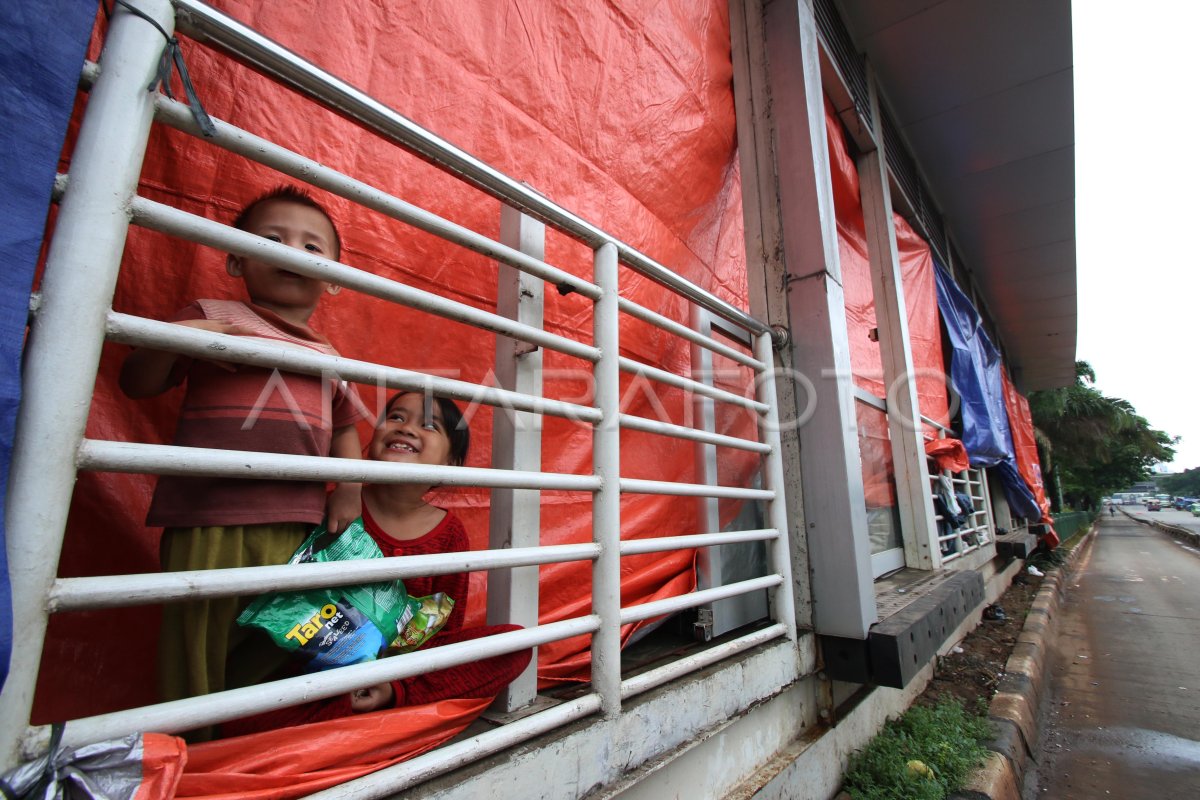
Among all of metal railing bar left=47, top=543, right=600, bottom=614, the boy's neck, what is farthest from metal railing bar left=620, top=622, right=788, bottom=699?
the boy's neck

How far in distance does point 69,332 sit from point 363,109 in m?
0.57

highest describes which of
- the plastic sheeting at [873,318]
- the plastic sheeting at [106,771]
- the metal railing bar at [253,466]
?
the plastic sheeting at [873,318]

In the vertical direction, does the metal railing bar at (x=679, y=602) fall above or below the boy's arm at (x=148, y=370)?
below

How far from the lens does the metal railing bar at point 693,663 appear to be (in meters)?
1.23

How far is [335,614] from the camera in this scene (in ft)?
2.92

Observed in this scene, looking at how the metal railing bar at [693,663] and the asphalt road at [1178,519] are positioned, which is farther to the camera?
the asphalt road at [1178,519]

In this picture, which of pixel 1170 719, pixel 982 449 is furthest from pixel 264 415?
pixel 982 449

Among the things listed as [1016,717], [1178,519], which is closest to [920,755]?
[1016,717]

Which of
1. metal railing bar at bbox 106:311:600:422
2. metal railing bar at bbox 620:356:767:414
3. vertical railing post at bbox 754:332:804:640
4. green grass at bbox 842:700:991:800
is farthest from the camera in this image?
green grass at bbox 842:700:991:800

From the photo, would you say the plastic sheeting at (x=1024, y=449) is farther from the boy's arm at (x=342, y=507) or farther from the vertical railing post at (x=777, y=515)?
the boy's arm at (x=342, y=507)

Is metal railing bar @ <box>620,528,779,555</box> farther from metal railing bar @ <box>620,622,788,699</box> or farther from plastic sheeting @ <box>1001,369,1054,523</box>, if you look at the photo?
plastic sheeting @ <box>1001,369,1054,523</box>

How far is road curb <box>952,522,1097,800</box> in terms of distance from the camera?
2.18m

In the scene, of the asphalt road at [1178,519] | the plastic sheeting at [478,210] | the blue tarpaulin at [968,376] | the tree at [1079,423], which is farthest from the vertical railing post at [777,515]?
the asphalt road at [1178,519]

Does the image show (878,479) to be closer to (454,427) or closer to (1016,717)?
(1016,717)
